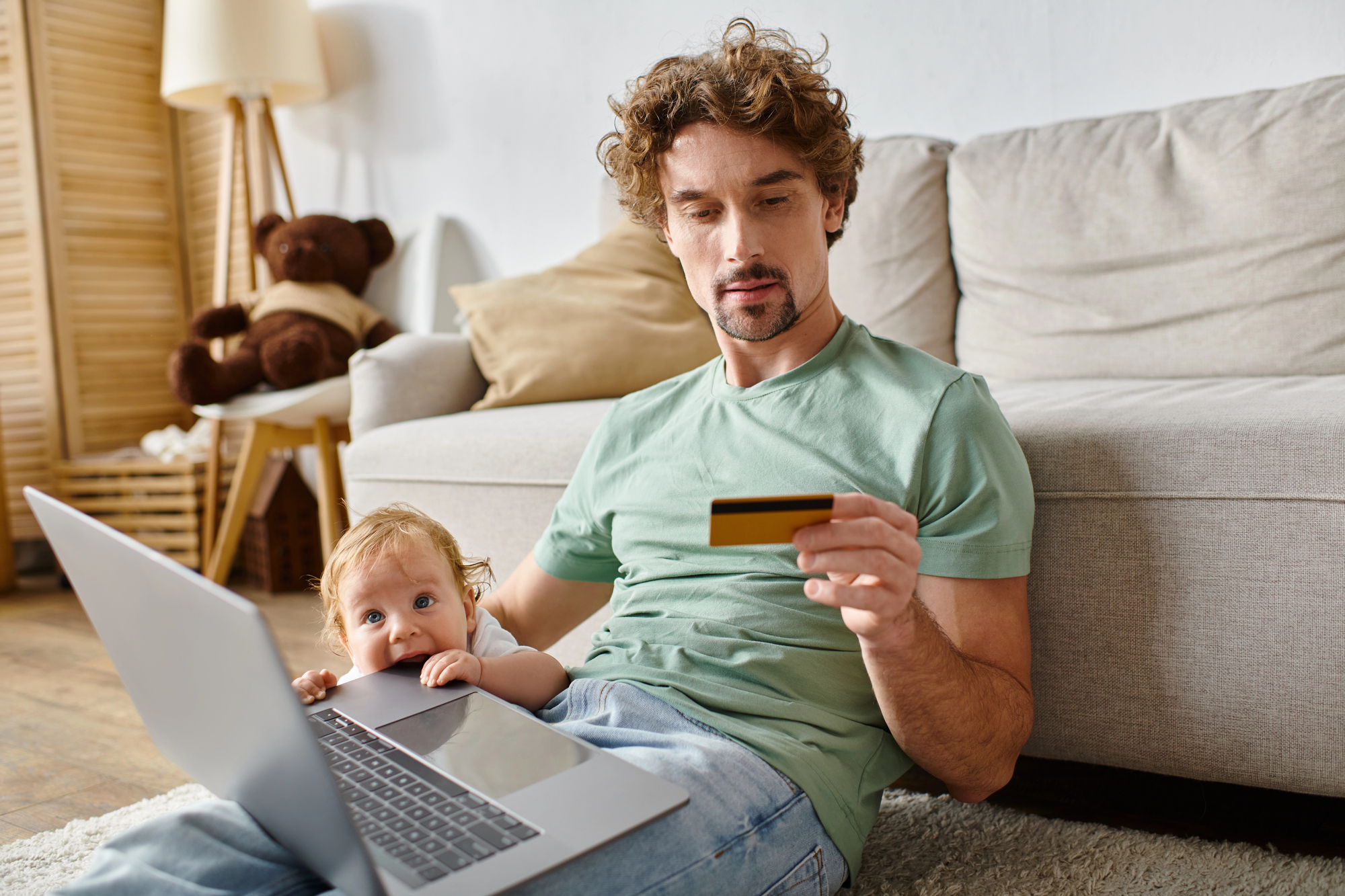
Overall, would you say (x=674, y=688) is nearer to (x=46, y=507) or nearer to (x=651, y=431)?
(x=651, y=431)

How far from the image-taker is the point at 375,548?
100cm

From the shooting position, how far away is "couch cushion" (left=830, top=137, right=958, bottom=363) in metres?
1.76

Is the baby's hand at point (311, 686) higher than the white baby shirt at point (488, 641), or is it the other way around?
the baby's hand at point (311, 686)

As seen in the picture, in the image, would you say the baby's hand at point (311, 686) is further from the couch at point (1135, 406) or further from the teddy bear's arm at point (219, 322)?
the teddy bear's arm at point (219, 322)

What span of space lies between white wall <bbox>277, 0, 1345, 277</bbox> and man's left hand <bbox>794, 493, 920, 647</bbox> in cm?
139

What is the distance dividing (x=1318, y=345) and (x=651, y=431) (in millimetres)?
931

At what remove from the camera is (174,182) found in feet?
11.2

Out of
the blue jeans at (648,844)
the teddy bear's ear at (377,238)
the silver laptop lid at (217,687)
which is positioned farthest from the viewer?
the teddy bear's ear at (377,238)

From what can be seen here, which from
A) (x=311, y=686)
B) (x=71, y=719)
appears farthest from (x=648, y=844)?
(x=71, y=719)

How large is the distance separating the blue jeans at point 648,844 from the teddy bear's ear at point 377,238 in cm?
208

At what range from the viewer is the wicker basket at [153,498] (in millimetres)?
2744

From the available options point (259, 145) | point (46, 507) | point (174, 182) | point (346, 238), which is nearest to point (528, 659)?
point (46, 507)

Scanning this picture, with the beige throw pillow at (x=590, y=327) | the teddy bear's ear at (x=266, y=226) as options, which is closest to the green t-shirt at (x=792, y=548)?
the beige throw pillow at (x=590, y=327)

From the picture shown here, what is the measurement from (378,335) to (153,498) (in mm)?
788
